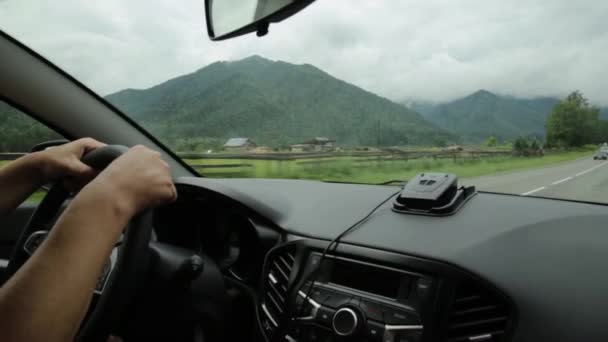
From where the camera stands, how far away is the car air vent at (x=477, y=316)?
1.40 m

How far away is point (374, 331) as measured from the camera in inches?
60.8

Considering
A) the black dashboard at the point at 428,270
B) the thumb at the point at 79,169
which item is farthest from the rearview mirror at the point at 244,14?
the black dashboard at the point at 428,270

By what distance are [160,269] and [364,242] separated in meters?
0.86

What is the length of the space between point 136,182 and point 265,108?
1.92 metres

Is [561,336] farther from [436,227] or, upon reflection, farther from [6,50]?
[6,50]

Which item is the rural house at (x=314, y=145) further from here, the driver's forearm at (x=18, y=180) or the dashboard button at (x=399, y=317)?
the driver's forearm at (x=18, y=180)

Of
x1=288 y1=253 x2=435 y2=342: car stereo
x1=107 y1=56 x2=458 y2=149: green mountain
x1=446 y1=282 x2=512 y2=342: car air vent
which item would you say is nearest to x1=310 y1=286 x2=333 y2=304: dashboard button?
x1=288 y1=253 x2=435 y2=342: car stereo

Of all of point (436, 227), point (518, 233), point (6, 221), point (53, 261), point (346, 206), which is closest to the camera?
point (53, 261)

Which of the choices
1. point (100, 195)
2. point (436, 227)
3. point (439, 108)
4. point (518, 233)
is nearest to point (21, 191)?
point (100, 195)

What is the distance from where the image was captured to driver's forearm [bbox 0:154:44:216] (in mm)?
1591

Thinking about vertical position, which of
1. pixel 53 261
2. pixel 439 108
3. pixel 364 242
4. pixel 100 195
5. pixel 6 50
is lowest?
pixel 364 242

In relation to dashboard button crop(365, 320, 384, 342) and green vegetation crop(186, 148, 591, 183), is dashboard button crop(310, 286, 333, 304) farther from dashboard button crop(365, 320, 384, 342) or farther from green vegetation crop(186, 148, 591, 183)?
green vegetation crop(186, 148, 591, 183)

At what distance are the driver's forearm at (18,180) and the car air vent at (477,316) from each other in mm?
1510

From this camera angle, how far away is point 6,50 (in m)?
2.35
